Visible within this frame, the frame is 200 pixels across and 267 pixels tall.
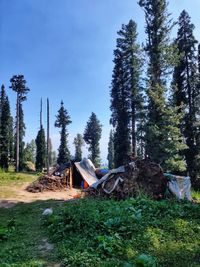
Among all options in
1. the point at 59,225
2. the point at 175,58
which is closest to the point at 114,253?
the point at 59,225

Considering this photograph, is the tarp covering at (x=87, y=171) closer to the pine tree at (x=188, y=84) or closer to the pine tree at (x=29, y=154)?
the pine tree at (x=188, y=84)

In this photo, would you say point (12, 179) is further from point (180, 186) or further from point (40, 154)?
point (40, 154)

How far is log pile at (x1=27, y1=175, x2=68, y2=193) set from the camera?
1920 cm

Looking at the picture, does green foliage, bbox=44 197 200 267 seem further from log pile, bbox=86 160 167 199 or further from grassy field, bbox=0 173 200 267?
log pile, bbox=86 160 167 199

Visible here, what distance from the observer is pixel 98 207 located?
838cm

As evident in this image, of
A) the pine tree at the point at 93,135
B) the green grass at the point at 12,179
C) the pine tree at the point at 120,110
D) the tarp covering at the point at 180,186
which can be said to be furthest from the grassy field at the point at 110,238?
the pine tree at the point at 93,135

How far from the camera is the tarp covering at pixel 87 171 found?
24084mm

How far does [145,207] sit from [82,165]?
1732 cm

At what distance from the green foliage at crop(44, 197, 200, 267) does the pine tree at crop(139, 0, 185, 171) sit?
11258 mm

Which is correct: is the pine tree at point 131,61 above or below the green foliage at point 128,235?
above

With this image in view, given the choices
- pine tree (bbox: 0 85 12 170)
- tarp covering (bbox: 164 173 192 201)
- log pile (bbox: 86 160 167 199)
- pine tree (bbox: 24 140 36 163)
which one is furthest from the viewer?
pine tree (bbox: 24 140 36 163)

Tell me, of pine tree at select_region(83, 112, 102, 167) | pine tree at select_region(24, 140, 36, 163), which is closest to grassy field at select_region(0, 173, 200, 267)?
pine tree at select_region(24, 140, 36, 163)

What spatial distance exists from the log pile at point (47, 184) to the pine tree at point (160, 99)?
21.9ft

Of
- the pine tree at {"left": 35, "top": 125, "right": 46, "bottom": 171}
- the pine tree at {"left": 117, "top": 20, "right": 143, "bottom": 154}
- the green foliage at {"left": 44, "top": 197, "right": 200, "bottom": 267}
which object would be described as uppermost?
the pine tree at {"left": 117, "top": 20, "right": 143, "bottom": 154}
